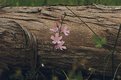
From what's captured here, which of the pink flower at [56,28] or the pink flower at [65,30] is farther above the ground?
the pink flower at [56,28]

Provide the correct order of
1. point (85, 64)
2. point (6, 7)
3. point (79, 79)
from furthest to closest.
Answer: point (6, 7), point (85, 64), point (79, 79)

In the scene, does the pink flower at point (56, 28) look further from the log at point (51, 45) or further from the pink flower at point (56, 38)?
the log at point (51, 45)

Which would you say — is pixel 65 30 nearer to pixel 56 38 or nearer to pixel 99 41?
pixel 56 38

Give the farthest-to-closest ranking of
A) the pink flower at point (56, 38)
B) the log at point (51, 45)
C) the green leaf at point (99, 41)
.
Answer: the log at point (51, 45) < the pink flower at point (56, 38) < the green leaf at point (99, 41)

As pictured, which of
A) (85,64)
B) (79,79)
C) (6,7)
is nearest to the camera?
(79,79)

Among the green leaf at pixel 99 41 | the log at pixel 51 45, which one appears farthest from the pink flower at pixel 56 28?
the green leaf at pixel 99 41

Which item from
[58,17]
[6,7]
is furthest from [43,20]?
[6,7]

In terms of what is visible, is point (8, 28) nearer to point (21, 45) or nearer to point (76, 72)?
point (21, 45)

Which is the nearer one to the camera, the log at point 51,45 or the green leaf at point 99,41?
the green leaf at point 99,41
